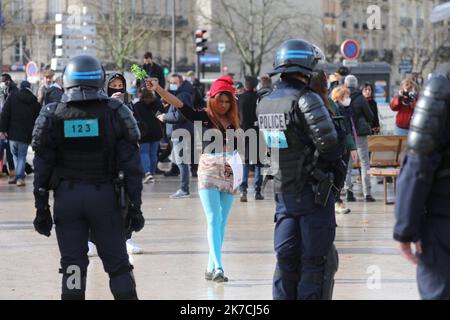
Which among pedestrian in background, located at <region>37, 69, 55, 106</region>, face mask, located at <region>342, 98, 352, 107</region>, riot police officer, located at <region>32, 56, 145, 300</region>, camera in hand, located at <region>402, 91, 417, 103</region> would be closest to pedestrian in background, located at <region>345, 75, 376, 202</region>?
face mask, located at <region>342, 98, 352, 107</region>

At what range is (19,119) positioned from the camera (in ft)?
59.5

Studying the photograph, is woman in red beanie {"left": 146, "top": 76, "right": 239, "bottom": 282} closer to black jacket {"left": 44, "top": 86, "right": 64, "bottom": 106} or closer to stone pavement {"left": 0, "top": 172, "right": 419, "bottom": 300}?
stone pavement {"left": 0, "top": 172, "right": 419, "bottom": 300}

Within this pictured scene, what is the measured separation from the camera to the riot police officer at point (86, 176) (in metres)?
6.73

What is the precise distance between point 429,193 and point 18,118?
44.6ft

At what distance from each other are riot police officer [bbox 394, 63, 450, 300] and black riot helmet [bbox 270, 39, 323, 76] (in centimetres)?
175

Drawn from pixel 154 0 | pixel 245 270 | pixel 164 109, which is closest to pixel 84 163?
pixel 245 270

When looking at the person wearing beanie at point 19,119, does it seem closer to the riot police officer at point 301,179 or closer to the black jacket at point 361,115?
the black jacket at point 361,115

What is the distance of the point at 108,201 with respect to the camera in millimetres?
6766

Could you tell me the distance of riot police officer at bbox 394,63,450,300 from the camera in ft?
17.1

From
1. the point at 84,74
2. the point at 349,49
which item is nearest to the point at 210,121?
the point at 84,74

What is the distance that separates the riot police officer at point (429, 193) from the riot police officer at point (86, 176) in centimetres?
213
